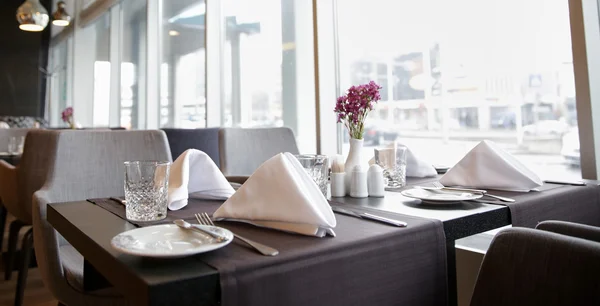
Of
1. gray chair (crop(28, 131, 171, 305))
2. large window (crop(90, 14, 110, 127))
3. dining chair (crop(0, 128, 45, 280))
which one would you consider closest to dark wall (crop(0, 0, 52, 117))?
large window (crop(90, 14, 110, 127))

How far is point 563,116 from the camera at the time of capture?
159 centimetres

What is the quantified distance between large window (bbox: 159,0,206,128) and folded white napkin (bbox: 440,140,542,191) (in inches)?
A: 125

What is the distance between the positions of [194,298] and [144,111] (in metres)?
5.19

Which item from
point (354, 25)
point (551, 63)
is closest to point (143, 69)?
point (354, 25)

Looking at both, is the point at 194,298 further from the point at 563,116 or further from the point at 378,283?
the point at 563,116

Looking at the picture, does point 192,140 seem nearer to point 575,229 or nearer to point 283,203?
point 283,203

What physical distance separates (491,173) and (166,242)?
921mm

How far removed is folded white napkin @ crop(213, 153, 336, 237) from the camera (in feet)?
2.32

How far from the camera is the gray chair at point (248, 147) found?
1957 millimetres

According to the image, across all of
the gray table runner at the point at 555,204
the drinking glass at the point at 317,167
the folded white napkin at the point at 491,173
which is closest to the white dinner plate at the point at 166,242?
the drinking glass at the point at 317,167

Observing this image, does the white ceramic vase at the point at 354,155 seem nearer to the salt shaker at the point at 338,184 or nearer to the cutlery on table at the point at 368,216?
the salt shaker at the point at 338,184

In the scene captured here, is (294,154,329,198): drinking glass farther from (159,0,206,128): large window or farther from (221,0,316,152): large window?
(159,0,206,128): large window

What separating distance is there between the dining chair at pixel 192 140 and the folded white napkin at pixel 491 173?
2016mm

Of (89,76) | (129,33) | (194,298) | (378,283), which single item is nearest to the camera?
(194,298)
